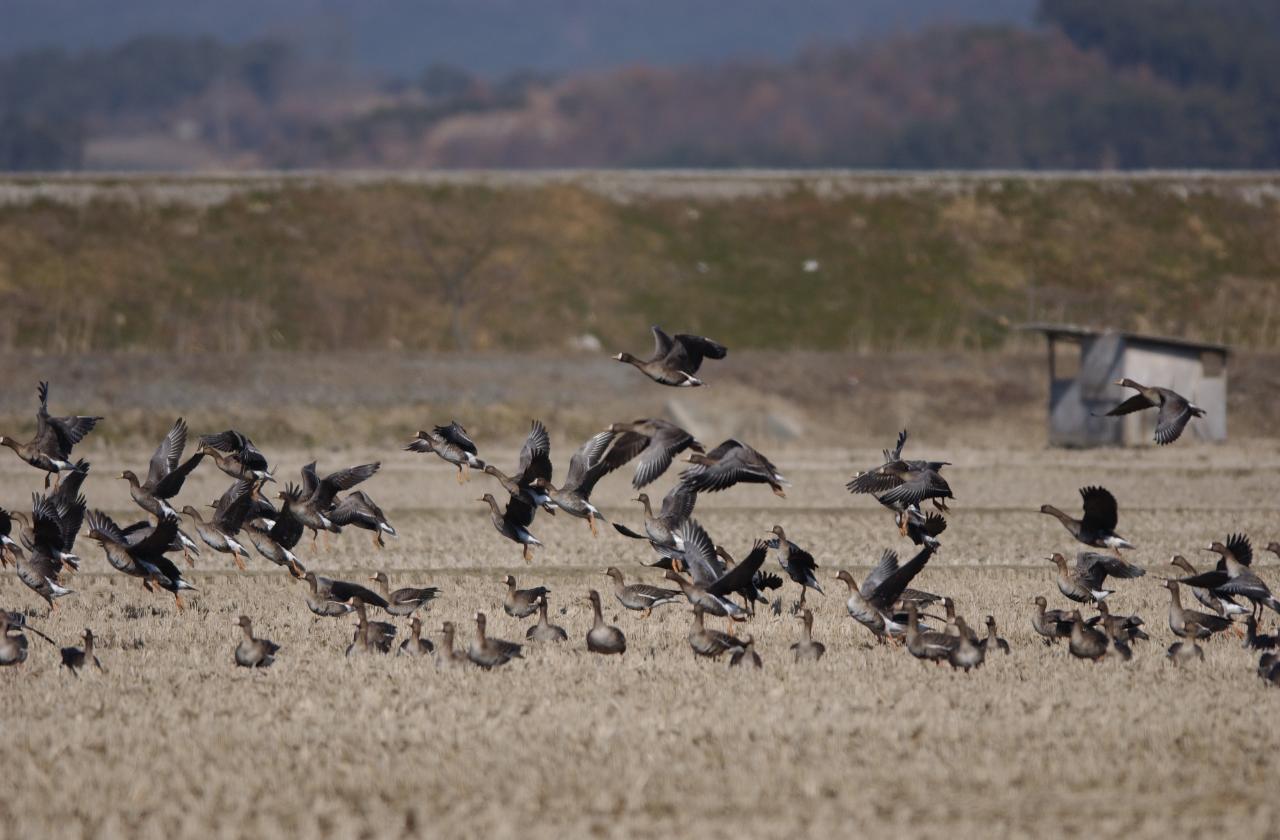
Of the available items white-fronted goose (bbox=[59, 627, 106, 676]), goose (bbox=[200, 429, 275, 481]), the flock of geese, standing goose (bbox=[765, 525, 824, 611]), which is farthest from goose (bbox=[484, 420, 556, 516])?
white-fronted goose (bbox=[59, 627, 106, 676])

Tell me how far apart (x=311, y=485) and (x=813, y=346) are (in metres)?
44.3

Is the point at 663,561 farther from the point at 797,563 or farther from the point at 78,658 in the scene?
the point at 78,658

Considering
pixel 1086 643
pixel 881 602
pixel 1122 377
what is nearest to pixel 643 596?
A: pixel 881 602

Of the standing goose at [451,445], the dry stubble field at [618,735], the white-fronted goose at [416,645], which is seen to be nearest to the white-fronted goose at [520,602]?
the dry stubble field at [618,735]

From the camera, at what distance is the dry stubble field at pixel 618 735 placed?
37.2 ft

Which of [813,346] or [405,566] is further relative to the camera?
[813,346]

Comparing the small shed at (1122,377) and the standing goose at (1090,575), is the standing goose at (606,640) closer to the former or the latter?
the standing goose at (1090,575)

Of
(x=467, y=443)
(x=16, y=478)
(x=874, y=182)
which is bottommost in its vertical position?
(x=16, y=478)

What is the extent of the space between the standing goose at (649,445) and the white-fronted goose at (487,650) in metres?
2.39

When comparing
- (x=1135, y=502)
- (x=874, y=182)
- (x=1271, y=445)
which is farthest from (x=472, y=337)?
(x=1135, y=502)

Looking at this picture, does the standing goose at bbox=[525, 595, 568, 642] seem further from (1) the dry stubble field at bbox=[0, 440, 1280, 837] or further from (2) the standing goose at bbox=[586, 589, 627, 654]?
(2) the standing goose at bbox=[586, 589, 627, 654]

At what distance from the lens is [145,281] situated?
223 feet

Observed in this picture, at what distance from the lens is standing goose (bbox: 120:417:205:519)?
2108cm

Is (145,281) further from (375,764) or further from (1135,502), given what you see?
(375,764)
